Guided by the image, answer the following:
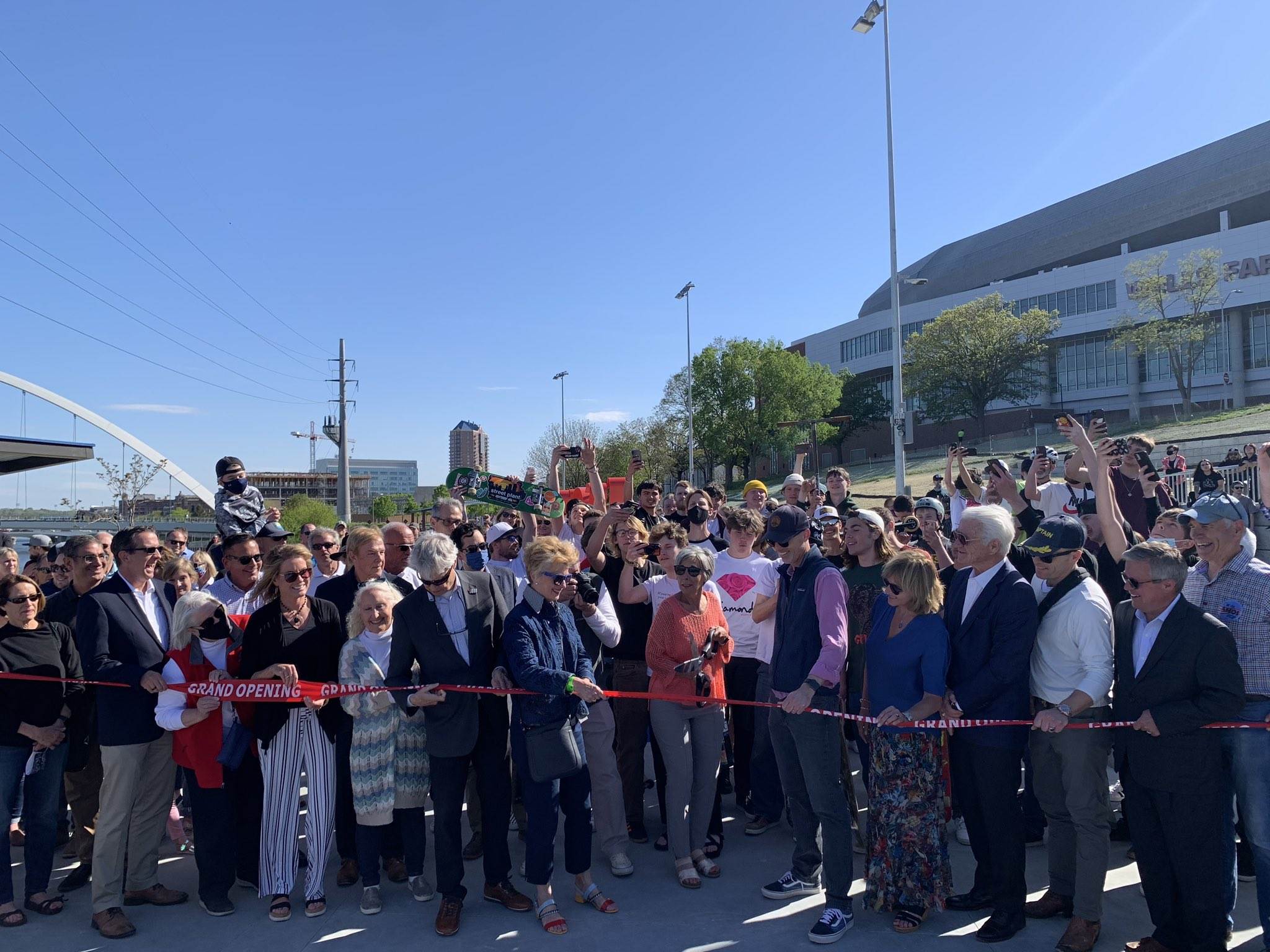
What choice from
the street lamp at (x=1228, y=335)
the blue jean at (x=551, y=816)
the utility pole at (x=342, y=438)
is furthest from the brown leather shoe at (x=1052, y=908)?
the street lamp at (x=1228, y=335)

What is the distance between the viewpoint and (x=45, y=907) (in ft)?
14.9

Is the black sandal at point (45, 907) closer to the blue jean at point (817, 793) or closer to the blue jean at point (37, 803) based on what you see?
the blue jean at point (37, 803)

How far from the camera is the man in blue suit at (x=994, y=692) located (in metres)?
4.04

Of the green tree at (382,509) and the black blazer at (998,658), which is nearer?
the black blazer at (998,658)

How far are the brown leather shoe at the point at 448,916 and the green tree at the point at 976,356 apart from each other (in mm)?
60036

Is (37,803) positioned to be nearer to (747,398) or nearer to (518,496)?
(518,496)

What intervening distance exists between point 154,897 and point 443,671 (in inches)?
87.4

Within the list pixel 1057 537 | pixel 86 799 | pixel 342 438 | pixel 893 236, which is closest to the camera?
pixel 1057 537

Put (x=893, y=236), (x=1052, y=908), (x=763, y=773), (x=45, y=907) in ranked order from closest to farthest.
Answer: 1. (x=1052, y=908)
2. (x=45, y=907)
3. (x=763, y=773)
4. (x=893, y=236)

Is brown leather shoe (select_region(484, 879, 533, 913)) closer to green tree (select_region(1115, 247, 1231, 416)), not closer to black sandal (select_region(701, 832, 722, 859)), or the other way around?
black sandal (select_region(701, 832, 722, 859))

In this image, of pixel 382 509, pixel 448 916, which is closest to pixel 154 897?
pixel 448 916

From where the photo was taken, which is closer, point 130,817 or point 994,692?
point 994,692

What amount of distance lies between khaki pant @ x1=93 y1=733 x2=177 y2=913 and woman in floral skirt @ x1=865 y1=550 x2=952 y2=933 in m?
4.11

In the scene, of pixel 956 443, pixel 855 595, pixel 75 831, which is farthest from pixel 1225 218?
pixel 75 831
